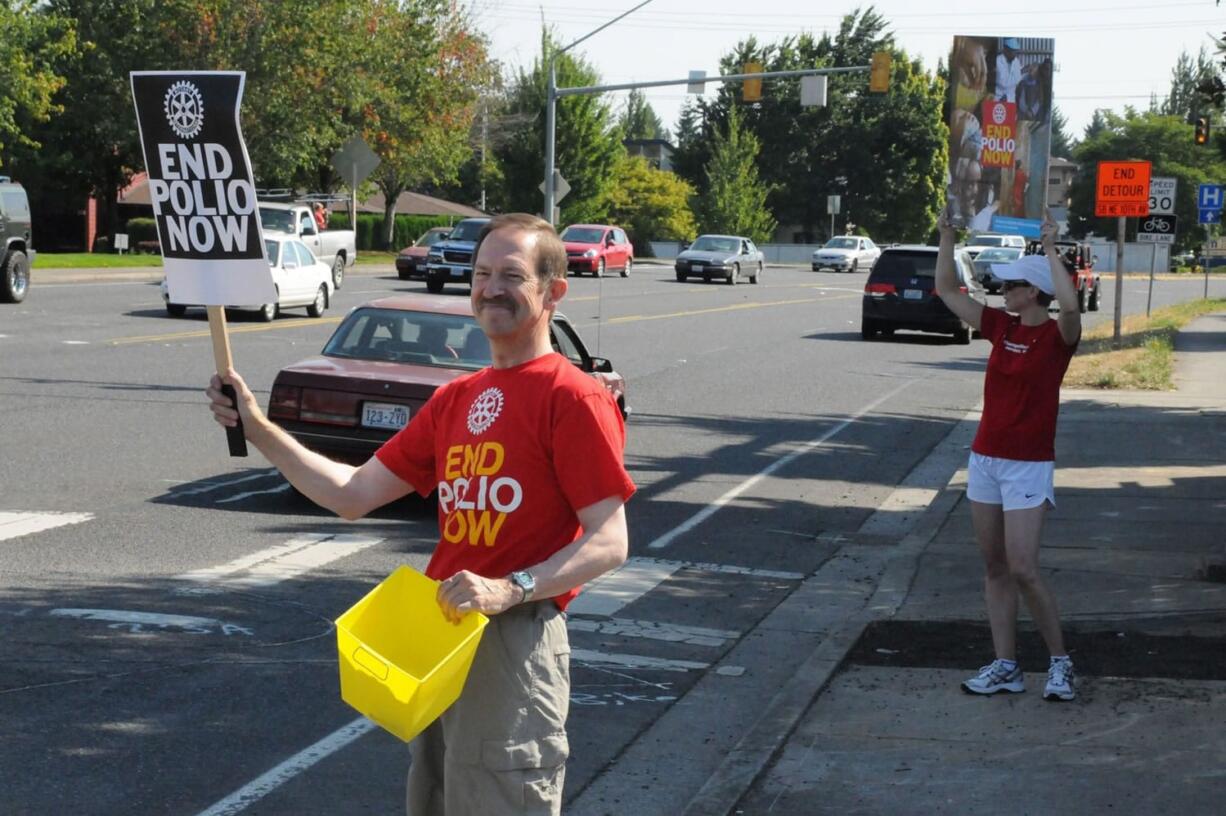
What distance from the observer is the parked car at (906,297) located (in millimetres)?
29938

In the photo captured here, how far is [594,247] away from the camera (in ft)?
169

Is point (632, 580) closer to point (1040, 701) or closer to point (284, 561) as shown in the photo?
point (284, 561)

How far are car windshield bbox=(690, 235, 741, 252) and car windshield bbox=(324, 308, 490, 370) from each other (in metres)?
41.7

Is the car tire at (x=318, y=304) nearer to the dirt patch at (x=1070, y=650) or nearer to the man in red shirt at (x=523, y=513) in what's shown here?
the dirt patch at (x=1070, y=650)

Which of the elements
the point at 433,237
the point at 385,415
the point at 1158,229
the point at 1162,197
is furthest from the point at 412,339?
the point at 433,237

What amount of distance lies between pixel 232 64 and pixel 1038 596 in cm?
4775

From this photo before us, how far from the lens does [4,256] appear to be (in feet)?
94.0

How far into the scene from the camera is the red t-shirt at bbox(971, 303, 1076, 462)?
689 cm

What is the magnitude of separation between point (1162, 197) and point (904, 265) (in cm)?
683

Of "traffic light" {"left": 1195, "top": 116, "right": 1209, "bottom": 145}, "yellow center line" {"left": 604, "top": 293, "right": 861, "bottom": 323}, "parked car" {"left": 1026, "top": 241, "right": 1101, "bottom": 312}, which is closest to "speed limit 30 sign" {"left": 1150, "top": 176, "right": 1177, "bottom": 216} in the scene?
"traffic light" {"left": 1195, "top": 116, "right": 1209, "bottom": 145}

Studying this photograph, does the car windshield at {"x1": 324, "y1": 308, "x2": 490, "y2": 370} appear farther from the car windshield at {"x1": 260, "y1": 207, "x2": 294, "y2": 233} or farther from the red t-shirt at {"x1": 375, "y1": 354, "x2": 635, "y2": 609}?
the car windshield at {"x1": 260, "y1": 207, "x2": 294, "y2": 233}

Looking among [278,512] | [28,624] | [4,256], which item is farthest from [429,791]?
[4,256]

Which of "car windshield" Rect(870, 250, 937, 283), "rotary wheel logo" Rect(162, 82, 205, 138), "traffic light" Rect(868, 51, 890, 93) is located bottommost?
"car windshield" Rect(870, 250, 937, 283)

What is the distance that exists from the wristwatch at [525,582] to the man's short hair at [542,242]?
0.63 m
